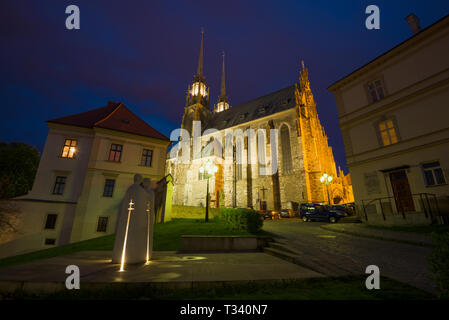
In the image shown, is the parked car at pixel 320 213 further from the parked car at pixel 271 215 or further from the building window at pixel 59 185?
the building window at pixel 59 185

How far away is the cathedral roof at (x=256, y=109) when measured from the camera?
38.1 meters

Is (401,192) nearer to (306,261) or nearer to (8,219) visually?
(306,261)

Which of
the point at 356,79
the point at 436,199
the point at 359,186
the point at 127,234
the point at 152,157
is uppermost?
the point at 356,79

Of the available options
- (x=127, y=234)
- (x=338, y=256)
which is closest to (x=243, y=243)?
(x=338, y=256)

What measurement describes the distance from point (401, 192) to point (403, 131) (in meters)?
4.32

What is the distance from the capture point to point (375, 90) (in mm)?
15320

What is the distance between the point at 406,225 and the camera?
10.9 metres

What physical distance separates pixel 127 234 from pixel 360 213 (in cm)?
1646

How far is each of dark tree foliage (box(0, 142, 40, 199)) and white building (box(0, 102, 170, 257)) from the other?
9.62 m

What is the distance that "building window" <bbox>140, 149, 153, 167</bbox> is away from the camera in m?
18.7

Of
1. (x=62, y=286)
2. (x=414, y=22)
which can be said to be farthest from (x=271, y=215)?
(x=62, y=286)

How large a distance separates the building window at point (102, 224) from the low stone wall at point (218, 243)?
11.5m
